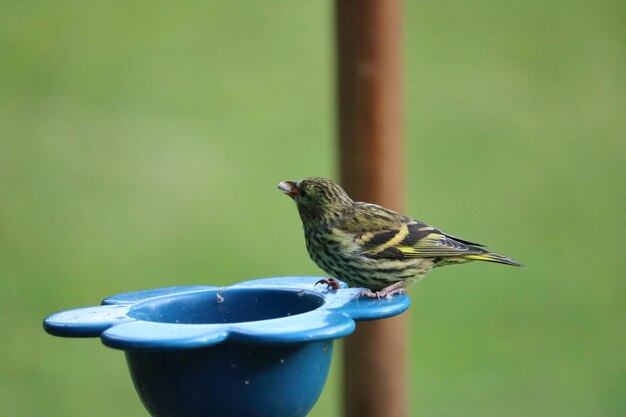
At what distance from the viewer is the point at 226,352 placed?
3.40 metres

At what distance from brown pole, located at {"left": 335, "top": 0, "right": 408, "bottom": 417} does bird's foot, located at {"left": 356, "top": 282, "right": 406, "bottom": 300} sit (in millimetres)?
539

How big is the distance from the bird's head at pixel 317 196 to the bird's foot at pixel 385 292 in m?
0.44

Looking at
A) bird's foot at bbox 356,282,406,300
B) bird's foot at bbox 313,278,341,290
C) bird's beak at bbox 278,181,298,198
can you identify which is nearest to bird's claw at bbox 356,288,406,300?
bird's foot at bbox 356,282,406,300

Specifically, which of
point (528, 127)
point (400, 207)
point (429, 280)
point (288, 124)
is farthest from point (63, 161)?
point (400, 207)

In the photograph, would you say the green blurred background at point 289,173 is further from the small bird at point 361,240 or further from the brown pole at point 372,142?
the small bird at point 361,240

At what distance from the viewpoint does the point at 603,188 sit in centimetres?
1096

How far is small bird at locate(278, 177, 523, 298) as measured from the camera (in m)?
4.26

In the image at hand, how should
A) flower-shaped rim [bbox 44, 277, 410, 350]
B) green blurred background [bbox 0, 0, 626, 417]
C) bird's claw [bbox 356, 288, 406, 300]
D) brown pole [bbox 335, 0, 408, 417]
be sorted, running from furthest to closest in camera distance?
green blurred background [bbox 0, 0, 626, 417]
brown pole [bbox 335, 0, 408, 417]
bird's claw [bbox 356, 288, 406, 300]
flower-shaped rim [bbox 44, 277, 410, 350]

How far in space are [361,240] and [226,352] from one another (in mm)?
1098

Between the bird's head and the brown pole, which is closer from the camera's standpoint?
the bird's head

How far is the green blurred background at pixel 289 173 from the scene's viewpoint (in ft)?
27.0

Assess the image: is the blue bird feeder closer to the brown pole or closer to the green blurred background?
the brown pole

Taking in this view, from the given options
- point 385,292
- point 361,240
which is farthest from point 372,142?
point 385,292

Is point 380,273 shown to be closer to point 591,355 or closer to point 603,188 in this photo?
point 591,355
